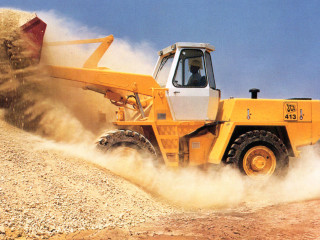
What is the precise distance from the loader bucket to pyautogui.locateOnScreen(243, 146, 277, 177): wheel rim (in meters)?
5.09

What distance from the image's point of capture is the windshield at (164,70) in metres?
8.26

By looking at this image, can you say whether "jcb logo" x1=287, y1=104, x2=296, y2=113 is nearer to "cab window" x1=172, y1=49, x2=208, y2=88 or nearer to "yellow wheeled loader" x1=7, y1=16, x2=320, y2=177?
"yellow wheeled loader" x1=7, y1=16, x2=320, y2=177

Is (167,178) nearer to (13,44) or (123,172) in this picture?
(123,172)

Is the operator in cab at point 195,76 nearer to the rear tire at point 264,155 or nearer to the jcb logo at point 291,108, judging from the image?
the rear tire at point 264,155

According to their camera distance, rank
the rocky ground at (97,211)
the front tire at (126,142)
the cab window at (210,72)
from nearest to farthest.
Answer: the rocky ground at (97,211) → the front tire at (126,142) → the cab window at (210,72)

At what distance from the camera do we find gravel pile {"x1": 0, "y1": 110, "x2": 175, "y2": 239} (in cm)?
494

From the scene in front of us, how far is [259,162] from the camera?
8164 millimetres

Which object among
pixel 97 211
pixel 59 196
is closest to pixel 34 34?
pixel 59 196

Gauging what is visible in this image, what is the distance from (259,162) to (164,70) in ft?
9.65

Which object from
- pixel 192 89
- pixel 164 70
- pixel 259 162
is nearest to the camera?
pixel 192 89

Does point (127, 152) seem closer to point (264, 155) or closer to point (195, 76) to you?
point (195, 76)

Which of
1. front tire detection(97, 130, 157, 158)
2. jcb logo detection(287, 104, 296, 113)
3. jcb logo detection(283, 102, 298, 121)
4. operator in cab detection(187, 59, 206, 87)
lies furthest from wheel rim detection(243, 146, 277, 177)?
front tire detection(97, 130, 157, 158)

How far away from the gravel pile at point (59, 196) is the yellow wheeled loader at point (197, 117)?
1.22m

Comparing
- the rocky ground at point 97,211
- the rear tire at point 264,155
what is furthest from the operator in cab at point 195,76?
the rocky ground at point 97,211
